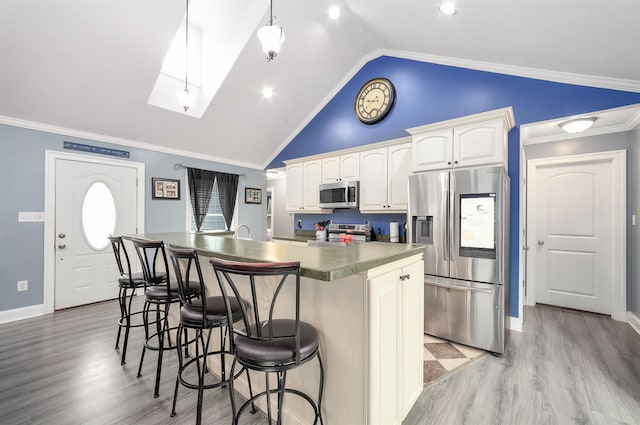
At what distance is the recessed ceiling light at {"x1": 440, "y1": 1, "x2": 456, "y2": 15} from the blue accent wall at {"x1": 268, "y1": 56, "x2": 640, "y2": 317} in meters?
1.05

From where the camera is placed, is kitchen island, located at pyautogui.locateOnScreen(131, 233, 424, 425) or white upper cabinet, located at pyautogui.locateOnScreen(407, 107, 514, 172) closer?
kitchen island, located at pyautogui.locateOnScreen(131, 233, 424, 425)

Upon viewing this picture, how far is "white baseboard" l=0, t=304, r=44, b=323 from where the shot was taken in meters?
A: 3.37

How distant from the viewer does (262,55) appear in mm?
3820

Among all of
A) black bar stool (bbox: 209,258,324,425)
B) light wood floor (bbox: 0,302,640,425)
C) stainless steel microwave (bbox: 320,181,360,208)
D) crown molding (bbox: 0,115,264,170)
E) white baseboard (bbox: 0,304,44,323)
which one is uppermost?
crown molding (bbox: 0,115,264,170)

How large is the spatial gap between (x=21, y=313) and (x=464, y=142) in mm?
5771

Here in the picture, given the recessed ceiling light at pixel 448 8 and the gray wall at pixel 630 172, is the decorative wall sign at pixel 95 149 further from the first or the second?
the gray wall at pixel 630 172

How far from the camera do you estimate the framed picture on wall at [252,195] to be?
6.00m

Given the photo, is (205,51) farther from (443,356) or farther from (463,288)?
(443,356)

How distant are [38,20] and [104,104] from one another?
1.12m

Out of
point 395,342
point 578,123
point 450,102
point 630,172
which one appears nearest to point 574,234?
point 630,172

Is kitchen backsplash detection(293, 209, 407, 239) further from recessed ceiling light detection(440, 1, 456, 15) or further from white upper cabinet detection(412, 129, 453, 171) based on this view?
recessed ceiling light detection(440, 1, 456, 15)

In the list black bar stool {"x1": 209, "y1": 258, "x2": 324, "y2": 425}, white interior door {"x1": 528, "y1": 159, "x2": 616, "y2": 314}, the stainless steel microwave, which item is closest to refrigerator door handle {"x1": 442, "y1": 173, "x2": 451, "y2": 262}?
the stainless steel microwave

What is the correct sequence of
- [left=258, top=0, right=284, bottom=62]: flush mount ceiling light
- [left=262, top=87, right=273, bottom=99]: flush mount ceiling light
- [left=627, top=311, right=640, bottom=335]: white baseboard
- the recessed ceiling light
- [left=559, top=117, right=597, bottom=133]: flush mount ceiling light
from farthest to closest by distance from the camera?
[left=262, top=87, right=273, bottom=99]: flush mount ceiling light, [left=627, top=311, right=640, bottom=335]: white baseboard, [left=559, top=117, right=597, bottom=133]: flush mount ceiling light, the recessed ceiling light, [left=258, top=0, right=284, bottom=62]: flush mount ceiling light

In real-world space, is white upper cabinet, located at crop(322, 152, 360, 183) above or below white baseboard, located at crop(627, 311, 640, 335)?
above
